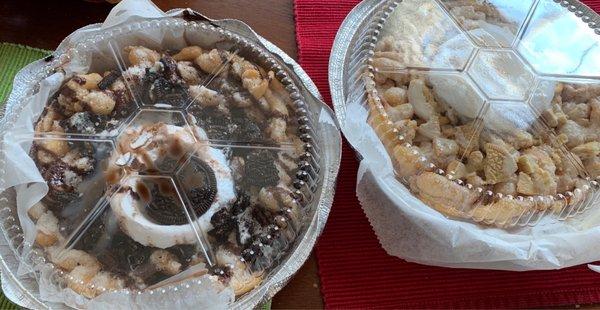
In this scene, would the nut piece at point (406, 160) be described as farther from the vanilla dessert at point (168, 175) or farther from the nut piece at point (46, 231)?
the nut piece at point (46, 231)

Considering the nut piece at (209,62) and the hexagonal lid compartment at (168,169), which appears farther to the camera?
the nut piece at (209,62)

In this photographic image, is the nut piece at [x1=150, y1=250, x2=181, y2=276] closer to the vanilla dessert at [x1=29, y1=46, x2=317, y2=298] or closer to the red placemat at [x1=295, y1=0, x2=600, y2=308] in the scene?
the vanilla dessert at [x1=29, y1=46, x2=317, y2=298]

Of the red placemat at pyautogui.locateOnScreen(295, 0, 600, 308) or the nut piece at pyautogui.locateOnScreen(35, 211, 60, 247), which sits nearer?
the nut piece at pyautogui.locateOnScreen(35, 211, 60, 247)

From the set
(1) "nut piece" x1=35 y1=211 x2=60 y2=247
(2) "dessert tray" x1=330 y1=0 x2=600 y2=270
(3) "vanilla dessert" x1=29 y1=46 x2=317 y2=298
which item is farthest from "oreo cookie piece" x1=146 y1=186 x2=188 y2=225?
(2) "dessert tray" x1=330 y1=0 x2=600 y2=270

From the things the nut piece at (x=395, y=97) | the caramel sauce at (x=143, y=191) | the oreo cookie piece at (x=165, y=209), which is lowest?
the oreo cookie piece at (x=165, y=209)

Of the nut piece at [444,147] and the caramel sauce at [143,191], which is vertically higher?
the nut piece at [444,147]

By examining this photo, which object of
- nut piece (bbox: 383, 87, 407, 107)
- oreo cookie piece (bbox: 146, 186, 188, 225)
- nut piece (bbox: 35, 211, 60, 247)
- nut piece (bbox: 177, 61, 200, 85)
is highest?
nut piece (bbox: 177, 61, 200, 85)

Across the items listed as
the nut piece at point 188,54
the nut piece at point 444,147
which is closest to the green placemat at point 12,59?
the nut piece at point 188,54

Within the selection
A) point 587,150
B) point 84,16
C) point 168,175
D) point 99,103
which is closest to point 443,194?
point 587,150
